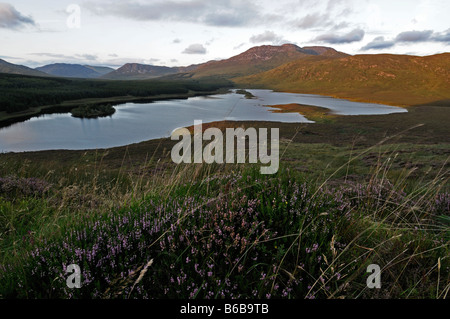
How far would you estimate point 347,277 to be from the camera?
2385mm

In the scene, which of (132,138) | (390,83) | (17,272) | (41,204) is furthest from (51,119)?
(390,83)

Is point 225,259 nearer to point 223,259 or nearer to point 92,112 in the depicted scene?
point 223,259

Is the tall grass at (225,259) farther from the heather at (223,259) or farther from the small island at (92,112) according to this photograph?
the small island at (92,112)

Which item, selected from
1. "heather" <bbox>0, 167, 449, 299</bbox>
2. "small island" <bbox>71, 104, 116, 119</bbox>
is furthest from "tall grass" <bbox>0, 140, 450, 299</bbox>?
"small island" <bbox>71, 104, 116, 119</bbox>

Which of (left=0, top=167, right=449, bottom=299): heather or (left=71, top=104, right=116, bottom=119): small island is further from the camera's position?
(left=71, top=104, right=116, bottom=119): small island

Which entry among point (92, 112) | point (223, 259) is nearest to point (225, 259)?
point (223, 259)

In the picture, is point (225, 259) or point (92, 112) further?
point (92, 112)

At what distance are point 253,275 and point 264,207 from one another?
0.97 metres

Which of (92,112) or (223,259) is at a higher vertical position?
(92,112)

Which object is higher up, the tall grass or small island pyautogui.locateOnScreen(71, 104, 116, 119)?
small island pyautogui.locateOnScreen(71, 104, 116, 119)

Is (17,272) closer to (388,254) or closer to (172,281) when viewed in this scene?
(172,281)

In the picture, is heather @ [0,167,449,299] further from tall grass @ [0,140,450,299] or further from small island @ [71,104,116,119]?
small island @ [71,104,116,119]

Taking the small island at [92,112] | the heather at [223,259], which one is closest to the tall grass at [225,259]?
the heather at [223,259]
